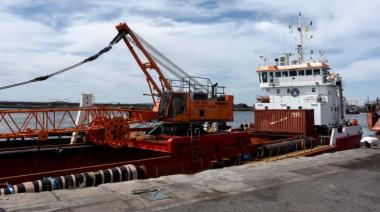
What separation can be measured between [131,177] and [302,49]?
828 inches

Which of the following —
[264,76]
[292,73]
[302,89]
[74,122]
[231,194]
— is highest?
[292,73]

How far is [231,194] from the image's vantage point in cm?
754

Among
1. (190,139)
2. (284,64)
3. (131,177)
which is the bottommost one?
(131,177)

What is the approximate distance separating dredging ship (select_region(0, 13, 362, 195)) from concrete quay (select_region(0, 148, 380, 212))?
9.38 ft

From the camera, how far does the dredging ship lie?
1225 centimetres

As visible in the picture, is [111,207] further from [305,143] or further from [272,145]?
[305,143]

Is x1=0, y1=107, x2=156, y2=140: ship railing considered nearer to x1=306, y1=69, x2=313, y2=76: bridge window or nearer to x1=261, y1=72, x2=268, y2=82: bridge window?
x1=261, y1=72, x2=268, y2=82: bridge window

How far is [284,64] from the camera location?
89.0 feet

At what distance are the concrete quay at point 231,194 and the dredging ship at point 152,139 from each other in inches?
113

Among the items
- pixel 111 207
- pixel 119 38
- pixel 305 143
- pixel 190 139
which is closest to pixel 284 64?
pixel 305 143

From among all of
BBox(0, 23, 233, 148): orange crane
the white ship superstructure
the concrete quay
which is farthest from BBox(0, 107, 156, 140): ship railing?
the white ship superstructure

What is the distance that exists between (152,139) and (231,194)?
9.63 m

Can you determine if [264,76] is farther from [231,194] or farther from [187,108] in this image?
[231,194]

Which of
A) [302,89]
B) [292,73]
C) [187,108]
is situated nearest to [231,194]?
[187,108]
